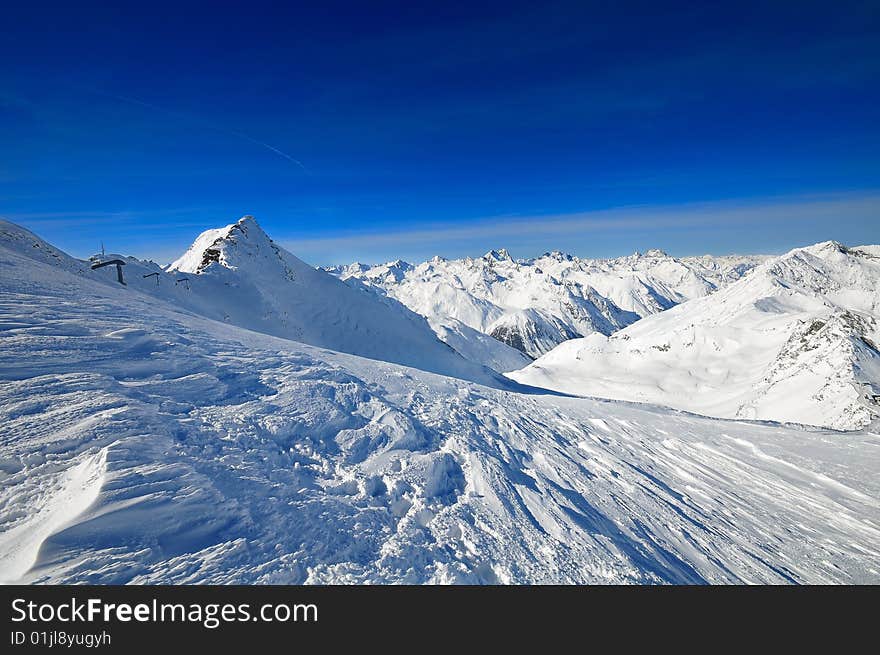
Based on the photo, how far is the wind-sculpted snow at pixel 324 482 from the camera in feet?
15.3

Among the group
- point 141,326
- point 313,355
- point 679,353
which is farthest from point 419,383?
point 679,353

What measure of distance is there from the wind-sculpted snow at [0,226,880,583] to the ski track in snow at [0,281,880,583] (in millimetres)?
39

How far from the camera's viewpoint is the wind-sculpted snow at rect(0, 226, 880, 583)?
15.3ft

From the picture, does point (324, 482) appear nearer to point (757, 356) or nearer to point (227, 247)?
point (227, 247)

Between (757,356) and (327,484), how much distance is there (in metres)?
97.6

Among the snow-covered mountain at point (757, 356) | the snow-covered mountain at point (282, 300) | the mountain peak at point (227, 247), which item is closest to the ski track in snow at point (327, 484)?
the snow-covered mountain at point (282, 300)

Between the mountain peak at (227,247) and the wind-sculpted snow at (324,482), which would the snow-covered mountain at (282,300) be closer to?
the mountain peak at (227,247)

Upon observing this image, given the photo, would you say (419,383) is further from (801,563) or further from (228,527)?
(801,563)

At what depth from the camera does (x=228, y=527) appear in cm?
504

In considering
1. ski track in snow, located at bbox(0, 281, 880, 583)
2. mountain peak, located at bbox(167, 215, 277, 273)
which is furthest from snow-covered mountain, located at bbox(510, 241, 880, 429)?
mountain peak, located at bbox(167, 215, 277, 273)

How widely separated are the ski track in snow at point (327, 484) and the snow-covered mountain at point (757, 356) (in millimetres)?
51041

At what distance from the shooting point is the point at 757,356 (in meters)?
78.2
